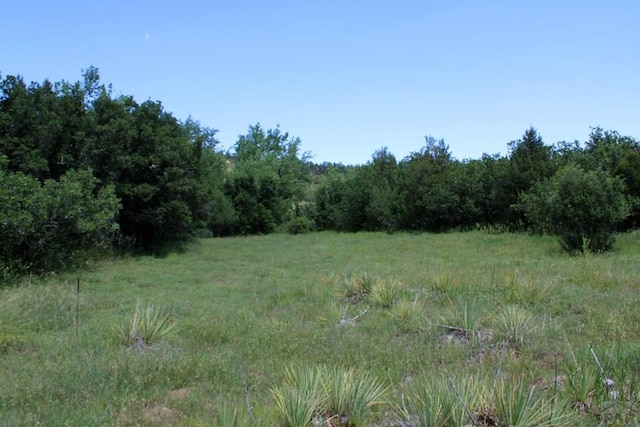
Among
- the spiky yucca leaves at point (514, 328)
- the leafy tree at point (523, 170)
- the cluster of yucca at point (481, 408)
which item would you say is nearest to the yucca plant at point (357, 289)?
the spiky yucca leaves at point (514, 328)

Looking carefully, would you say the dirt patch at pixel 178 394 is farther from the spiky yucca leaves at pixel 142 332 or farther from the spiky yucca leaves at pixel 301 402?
the spiky yucca leaves at pixel 142 332

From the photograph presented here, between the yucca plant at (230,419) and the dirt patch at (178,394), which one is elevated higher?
the yucca plant at (230,419)

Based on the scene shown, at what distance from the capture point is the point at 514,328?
18.3 feet

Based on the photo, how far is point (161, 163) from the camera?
61.8ft

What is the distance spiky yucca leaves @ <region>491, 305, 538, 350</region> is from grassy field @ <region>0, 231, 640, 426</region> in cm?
2

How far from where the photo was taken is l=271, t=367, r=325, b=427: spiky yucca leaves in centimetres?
330

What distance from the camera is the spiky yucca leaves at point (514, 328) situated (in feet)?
18.1

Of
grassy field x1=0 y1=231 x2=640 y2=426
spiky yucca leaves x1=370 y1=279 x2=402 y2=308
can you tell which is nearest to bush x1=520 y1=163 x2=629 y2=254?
grassy field x1=0 y1=231 x2=640 y2=426

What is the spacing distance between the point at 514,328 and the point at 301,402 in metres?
3.29

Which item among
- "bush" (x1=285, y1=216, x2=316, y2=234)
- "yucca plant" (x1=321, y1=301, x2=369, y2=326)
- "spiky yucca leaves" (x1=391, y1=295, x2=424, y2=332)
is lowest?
"yucca plant" (x1=321, y1=301, x2=369, y2=326)

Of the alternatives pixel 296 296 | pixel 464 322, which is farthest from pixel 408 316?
pixel 296 296

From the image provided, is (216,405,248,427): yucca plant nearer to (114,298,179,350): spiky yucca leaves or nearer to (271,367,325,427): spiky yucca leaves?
(271,367,325,427): spiky yucca leaves

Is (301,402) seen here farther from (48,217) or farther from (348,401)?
A: (48,217)

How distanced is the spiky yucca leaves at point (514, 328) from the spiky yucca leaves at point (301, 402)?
2.76m
